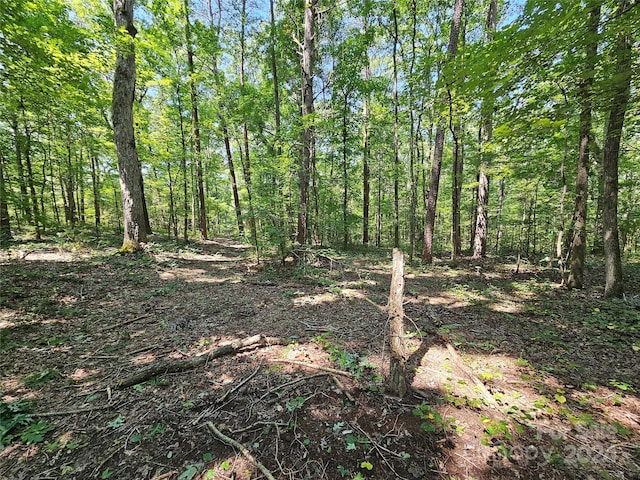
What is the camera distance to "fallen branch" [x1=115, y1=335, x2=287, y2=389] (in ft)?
10.7

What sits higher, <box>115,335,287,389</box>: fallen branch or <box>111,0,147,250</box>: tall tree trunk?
<box>111,0,147,250</box>: tall tree trunk

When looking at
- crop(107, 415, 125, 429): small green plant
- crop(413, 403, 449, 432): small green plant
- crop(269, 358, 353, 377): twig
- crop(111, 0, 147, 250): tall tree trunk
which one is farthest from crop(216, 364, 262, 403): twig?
crop(111, 0, 147, 250): tall tree trunk

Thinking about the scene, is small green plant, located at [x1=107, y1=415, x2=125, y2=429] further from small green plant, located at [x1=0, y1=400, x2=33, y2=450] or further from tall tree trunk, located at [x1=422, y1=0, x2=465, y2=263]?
tall tree trunk, located at [x1=422, y1=0, x2=465, y2=263]

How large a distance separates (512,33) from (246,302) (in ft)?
22.4

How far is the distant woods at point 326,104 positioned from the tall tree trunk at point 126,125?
4 centimetres

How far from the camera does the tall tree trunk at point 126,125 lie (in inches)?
302

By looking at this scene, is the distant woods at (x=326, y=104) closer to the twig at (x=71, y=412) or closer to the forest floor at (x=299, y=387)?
the forest floor at (x=299, y=387)

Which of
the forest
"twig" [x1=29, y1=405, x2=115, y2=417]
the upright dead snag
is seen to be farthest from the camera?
the upright dead snag

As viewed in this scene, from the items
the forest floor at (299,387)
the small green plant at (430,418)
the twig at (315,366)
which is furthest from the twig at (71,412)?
the small green plant at (430,418)

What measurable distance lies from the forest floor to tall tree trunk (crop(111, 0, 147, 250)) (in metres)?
2.59

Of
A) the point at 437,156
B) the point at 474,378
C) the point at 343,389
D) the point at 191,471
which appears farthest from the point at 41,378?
the point at 437,156

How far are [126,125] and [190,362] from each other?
823 cm

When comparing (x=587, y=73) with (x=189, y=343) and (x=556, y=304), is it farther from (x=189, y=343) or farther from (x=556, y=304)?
(x=189, y=343)

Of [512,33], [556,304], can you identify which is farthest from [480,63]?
[556,304]
